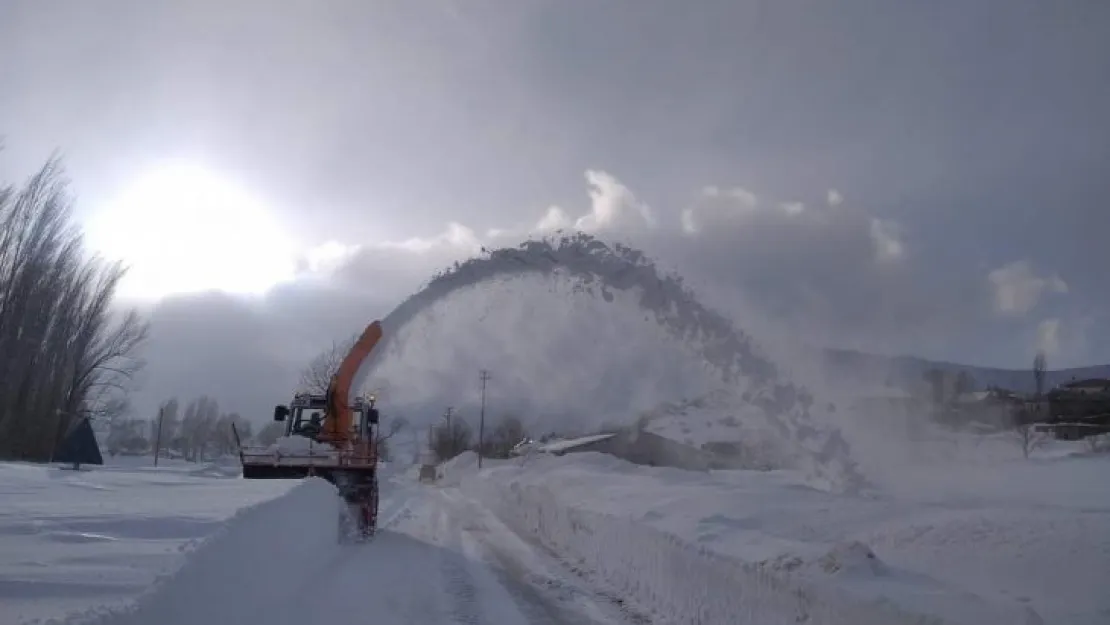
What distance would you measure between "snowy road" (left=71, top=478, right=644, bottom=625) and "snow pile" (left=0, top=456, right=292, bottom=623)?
228 millimetres

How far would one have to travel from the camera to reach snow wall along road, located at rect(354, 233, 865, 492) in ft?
47.8

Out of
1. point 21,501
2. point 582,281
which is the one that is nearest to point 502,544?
point 582,281

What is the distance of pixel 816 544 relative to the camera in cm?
792

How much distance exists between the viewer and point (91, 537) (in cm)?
642

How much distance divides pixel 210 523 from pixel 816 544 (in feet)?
20.0

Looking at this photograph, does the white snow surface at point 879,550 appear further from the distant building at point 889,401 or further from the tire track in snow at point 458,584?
the tire track in snow at point 458,584

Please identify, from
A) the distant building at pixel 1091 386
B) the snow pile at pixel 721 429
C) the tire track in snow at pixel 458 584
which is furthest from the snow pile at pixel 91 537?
the distant building at pixel 1091 386

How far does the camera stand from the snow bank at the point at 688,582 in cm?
643

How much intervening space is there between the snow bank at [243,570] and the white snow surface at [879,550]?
4.82m

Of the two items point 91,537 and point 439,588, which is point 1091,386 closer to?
point 439,588

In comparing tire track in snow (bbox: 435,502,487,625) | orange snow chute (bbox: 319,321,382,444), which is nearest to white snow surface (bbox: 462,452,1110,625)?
tire track in snow (bbox: 435,502,487,625)

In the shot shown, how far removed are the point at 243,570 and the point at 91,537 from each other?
1.44 m

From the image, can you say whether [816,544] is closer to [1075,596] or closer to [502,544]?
[1075,596]

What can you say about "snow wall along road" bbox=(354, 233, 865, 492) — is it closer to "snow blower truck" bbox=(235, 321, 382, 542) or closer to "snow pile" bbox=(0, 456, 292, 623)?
"snow blower truck" bbox=(235, 321, 382, 542)
